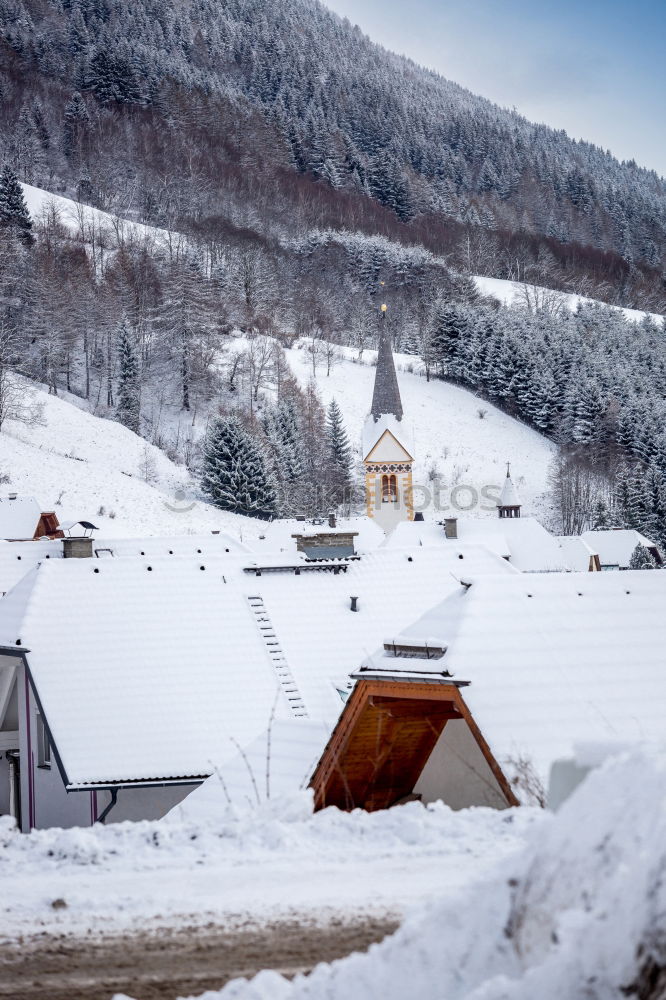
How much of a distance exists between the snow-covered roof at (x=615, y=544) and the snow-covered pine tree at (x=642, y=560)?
173 cm

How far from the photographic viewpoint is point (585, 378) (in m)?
76.7

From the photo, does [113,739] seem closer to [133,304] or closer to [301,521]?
[301,521]

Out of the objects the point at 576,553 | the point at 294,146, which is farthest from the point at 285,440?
the point at 294,146

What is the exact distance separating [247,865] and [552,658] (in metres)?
5.89

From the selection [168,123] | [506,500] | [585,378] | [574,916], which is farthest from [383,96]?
[574,916]

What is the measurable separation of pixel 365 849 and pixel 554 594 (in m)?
6.92

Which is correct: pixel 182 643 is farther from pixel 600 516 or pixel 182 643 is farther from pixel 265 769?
pixel 600 516

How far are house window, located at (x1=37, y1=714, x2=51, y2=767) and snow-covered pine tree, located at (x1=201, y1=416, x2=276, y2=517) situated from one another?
38737mm

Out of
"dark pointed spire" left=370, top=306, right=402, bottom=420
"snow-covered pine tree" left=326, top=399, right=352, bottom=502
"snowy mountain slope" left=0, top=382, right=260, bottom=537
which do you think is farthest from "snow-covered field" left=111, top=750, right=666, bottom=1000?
"snow-covered pine tree" left=326, top=399, right=352, bottom=502

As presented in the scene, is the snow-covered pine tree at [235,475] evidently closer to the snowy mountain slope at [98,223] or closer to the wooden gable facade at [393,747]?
→ the snowy mountain slope at [98,223]

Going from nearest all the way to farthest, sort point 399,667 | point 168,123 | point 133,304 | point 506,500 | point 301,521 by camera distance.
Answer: point 399,667, point 301,521, point 506,500, point 133,304, point 168,123

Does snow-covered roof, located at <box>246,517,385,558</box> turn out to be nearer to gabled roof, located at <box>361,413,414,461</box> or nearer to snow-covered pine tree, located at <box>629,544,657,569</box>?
snow-covered pine tree, located at <box>629,544,657,569</box>

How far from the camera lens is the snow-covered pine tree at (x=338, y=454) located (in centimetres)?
6581

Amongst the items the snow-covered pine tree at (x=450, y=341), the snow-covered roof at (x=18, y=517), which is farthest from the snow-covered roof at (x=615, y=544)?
the snow-covered pine tree at (x=450, y=341)
